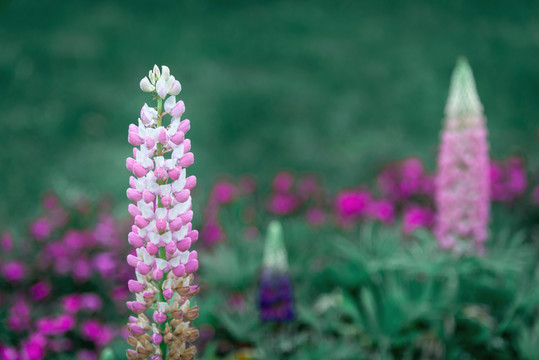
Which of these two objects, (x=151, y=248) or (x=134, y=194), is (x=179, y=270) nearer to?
(x=151, y=248)

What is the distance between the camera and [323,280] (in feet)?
8.21

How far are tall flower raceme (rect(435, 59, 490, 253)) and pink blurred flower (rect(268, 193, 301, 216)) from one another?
1467 mm

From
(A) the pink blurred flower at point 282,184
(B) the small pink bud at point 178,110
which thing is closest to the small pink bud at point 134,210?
(B) the small pink bud at point 178,110

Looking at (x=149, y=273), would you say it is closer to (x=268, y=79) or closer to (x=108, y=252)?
(x=108, y=252)

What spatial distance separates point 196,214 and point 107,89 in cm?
290

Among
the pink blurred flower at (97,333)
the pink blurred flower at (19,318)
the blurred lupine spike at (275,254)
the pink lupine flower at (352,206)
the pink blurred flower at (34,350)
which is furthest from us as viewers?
the pink lupine flower at (352,206)

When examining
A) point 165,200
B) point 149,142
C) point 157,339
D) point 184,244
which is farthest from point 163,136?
point 157,339

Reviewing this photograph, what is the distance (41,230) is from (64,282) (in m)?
0.41

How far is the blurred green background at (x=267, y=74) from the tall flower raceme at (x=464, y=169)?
3.17 m

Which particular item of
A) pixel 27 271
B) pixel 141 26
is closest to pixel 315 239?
pixel 27 271

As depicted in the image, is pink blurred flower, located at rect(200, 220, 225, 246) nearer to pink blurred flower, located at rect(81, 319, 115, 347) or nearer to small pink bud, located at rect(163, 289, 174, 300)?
pink blurred flower, located at rect(81, 319, 115, 347)

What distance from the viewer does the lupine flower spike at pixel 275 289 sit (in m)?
1.79

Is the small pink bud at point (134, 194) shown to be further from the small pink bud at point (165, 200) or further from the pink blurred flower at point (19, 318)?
the pink blurred flower at point (19, 318)

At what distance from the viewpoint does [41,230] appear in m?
3.01
